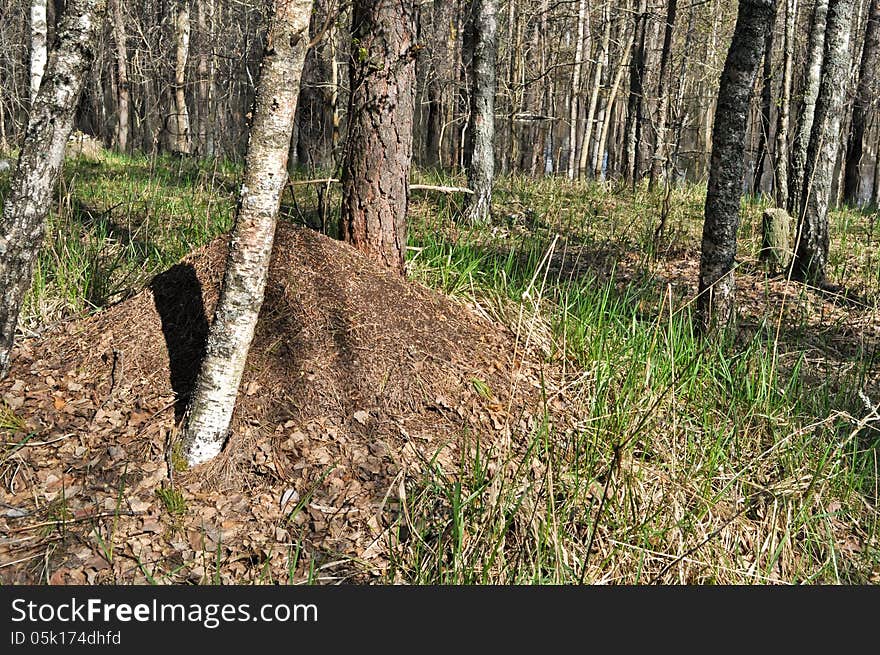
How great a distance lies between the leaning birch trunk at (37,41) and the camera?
726 centimetres

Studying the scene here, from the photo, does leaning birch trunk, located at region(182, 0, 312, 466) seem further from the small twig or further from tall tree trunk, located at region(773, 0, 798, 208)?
tall tree trunk, located at region(773, 0, 798, 208)

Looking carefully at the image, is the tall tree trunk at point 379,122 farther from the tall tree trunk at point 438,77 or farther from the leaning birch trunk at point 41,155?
the tall tree trunk at point 438,77

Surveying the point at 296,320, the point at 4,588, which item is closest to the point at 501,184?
the point at 296,320

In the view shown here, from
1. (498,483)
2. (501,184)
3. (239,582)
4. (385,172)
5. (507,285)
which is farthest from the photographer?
(501,184)

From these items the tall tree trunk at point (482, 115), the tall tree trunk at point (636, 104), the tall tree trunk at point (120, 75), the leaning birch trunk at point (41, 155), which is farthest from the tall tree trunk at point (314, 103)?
the tall tree trunk at point (120, 75)

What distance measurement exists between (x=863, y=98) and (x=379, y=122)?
1292 centimetres

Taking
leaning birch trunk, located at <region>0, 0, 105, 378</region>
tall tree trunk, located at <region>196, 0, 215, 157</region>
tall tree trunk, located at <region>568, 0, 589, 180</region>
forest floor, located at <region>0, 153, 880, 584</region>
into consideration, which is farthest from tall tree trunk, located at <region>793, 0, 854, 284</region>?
tall tree trunk, located at <region>196, 0, 215, 157</region>

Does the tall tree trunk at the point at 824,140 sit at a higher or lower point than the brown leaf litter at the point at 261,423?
higher

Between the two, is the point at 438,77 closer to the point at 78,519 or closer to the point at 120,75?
the point at 120,75

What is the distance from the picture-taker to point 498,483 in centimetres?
289

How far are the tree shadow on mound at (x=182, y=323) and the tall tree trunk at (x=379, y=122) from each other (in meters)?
1.05

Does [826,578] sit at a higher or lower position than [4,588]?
lower

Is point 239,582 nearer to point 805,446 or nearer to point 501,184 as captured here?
point 805,446

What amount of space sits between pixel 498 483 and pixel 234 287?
1.37m
